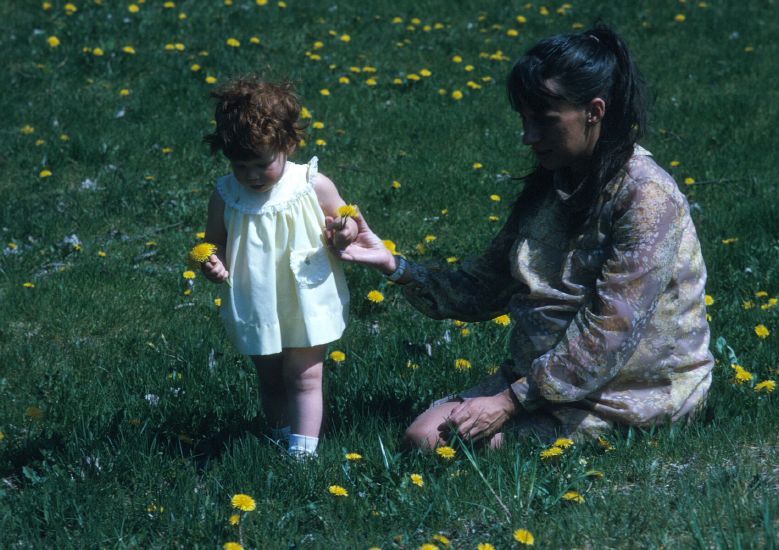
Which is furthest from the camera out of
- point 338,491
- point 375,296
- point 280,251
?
point 375,296

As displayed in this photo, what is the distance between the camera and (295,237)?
3.41 metres

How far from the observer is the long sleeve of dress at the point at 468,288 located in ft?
12.2

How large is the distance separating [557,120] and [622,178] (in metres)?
0.27

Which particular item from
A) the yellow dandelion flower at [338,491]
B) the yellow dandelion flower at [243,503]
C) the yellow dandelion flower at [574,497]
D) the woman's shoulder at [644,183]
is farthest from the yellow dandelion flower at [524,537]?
the woman's shoulder at [644,183]

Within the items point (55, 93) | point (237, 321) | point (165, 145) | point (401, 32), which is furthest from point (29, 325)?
point (401, 32)

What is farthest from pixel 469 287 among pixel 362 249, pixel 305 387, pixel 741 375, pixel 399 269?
pixel 741 375

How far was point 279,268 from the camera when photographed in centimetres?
343

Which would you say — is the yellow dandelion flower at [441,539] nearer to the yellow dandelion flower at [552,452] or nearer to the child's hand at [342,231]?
the yellow dandelion flower at [552,452]

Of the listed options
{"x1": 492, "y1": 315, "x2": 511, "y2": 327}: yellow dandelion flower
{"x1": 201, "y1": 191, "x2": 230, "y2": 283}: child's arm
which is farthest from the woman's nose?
{"x1": 492, "y1": 315, "x2": 511, "y2": 327}: yellow dandelion flower

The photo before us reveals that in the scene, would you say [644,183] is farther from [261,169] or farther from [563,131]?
[261,169]

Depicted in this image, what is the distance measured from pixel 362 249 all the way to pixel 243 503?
992 millimetres

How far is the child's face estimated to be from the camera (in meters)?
3.31

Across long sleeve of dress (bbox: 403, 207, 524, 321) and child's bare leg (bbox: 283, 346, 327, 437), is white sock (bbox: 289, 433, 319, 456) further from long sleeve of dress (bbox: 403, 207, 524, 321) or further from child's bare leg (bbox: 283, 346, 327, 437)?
long sleeve of dress (bbox: 403, 207, 524, 321)

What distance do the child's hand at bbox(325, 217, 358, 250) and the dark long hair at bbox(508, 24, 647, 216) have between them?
665 millimetres
